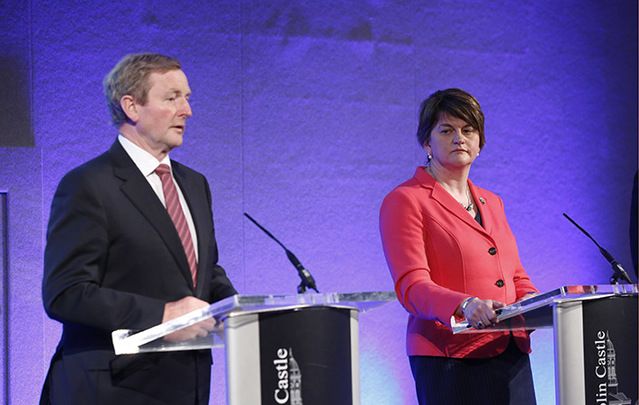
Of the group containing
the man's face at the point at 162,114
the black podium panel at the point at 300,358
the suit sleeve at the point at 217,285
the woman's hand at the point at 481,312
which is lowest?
the black podium panel at the point at 300,358

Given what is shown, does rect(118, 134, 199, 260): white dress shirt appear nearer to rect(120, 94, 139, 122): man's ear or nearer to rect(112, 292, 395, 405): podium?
rect(120, 94, 139, 122): man's ear

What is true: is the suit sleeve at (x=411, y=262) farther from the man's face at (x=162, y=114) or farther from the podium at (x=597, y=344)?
the man's face at (x=162, y=114)

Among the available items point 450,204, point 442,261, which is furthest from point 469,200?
point 442,261

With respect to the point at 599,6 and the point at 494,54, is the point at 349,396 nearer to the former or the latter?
the point at 494,54

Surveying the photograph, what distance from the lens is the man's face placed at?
8.62ft

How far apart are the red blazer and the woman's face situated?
0.32 ft

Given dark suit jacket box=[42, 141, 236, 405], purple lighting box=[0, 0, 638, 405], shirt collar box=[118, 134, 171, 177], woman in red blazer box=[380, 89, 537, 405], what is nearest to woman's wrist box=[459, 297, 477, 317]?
woman in red blazer box=[380, 89, 537, 405]

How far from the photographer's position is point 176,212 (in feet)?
8.48

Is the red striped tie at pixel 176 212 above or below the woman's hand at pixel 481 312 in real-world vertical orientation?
above

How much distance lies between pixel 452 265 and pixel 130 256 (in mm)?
1155

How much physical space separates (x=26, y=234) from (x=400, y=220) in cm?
190

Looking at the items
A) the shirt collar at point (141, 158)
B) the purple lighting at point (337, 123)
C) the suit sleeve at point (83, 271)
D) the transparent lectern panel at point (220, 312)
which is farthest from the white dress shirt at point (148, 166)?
the purple lighting at point (337, 123)

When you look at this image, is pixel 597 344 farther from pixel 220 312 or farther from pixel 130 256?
pixel 130 256

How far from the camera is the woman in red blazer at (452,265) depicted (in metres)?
3.02
